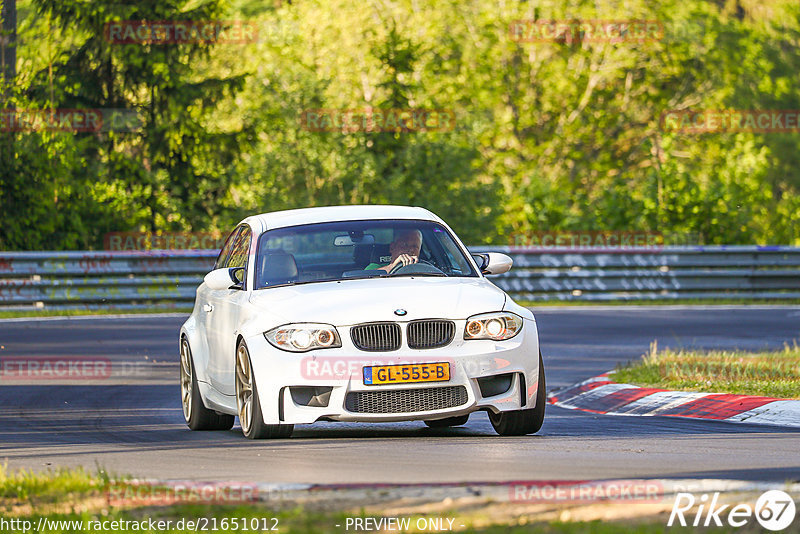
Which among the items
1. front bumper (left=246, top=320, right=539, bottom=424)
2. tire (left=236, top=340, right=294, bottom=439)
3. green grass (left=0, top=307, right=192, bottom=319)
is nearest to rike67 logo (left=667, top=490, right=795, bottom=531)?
front bumper (left=246, top=320, right=539, bottom=424)

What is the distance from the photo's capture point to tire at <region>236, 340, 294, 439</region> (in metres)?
9.41

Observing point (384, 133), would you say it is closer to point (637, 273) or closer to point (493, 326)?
point (637, 273)

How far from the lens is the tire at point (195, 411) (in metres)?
10.8

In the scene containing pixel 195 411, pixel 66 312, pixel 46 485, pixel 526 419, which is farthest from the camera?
pixel 66 312

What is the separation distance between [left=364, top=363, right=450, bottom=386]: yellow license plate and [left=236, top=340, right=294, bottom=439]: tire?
2.27 feet

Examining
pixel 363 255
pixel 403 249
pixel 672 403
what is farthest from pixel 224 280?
pixel 672 403

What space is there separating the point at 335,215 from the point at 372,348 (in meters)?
1.82

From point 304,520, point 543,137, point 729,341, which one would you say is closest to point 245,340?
point 304,520

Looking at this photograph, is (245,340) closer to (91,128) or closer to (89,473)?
(89,473)

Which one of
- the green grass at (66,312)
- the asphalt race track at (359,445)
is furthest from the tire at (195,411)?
the green grass at (66,312)

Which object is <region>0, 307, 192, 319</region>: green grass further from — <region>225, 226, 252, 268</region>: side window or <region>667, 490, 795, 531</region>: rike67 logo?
<region>667, 490, 795, 531</region>: rike67 logo

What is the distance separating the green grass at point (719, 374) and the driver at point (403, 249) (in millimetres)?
3170

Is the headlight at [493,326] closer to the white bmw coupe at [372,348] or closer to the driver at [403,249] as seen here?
the white bmw coupe at [372,348]

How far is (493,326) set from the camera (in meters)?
9.39
